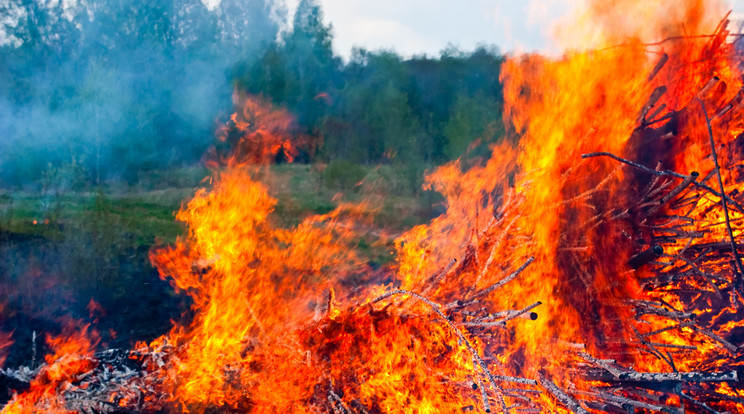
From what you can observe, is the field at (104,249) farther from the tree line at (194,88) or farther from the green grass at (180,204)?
the tree line at (194,88)

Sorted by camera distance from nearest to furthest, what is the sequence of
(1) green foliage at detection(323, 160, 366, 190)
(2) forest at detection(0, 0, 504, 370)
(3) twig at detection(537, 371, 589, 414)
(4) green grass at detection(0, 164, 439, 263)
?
(3) twig at detection(537, 371, 589, 414) < (2) forest at detection(0, 0, 504, 370) < (4) green grass at detection(0, 164, 439, 263) < (1) green foliage at detection(323, 160, 366, 190)

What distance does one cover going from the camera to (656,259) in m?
3.40

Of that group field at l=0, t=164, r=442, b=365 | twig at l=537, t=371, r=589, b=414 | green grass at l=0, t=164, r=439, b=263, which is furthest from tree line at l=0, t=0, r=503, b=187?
twig at l=537, t=371, r=589, b=414

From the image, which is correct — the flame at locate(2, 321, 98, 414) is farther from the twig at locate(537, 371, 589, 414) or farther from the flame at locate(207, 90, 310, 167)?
the flame at locate(207, 90, 310, 167)

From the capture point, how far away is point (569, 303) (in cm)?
337

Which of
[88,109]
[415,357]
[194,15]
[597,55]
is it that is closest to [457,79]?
[194,15]

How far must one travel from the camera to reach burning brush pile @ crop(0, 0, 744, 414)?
3150mm

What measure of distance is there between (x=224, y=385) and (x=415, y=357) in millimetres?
1480

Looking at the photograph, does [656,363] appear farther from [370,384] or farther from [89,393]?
[89,393]

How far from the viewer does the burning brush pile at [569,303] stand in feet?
10.3

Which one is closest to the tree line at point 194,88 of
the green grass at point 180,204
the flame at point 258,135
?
the flame at point 258,135

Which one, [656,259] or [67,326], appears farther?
[67,326]

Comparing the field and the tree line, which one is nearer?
the field

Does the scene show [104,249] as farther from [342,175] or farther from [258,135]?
[258,135]
